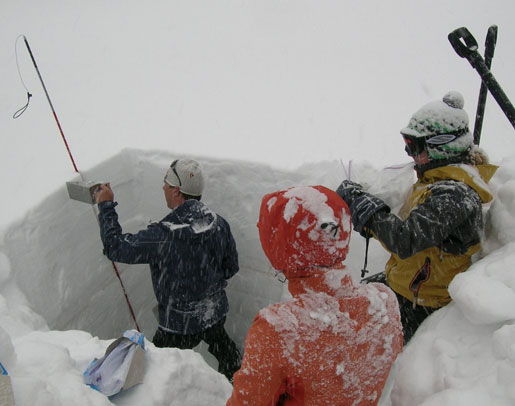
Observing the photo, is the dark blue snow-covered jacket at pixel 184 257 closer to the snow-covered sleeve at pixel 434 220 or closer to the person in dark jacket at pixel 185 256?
the person in dark jacket at pixel 185 256

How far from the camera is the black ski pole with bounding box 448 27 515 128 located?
213 centimetres

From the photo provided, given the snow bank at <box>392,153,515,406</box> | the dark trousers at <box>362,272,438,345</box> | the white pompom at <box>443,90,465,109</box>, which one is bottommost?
the dark trousers at <box>362,272,438,345</box>

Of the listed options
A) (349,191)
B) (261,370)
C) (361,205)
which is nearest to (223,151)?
(349,191)

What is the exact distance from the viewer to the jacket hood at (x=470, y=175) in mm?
1834

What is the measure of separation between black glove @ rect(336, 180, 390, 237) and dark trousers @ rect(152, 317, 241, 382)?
169cm

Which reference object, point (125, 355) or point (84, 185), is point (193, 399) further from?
point (84, 185)

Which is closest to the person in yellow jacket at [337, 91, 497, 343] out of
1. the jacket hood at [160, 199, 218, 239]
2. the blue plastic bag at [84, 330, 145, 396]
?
the jacket hood at [160, 199, 218, 239]

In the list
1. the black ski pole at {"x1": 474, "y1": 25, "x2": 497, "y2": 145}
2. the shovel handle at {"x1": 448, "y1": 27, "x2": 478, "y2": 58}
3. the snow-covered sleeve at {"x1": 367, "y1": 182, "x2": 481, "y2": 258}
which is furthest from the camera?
the black ski pole at {"x1": 474, "y1": 25, "x2": 497, "y2": 145}

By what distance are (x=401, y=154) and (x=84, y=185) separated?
314cm

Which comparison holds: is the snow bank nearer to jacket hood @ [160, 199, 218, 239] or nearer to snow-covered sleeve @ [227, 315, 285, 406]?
snow-covered sleeve @ [227, 315, 285, 406]

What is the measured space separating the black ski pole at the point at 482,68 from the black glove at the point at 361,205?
33.7 inches

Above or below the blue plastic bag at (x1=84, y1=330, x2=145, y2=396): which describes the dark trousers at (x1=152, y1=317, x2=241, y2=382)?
below

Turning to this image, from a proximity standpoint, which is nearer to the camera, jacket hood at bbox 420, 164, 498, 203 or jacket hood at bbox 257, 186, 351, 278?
jacket hood at bbox 257, 186, 351, 278

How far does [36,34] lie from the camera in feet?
30.3
